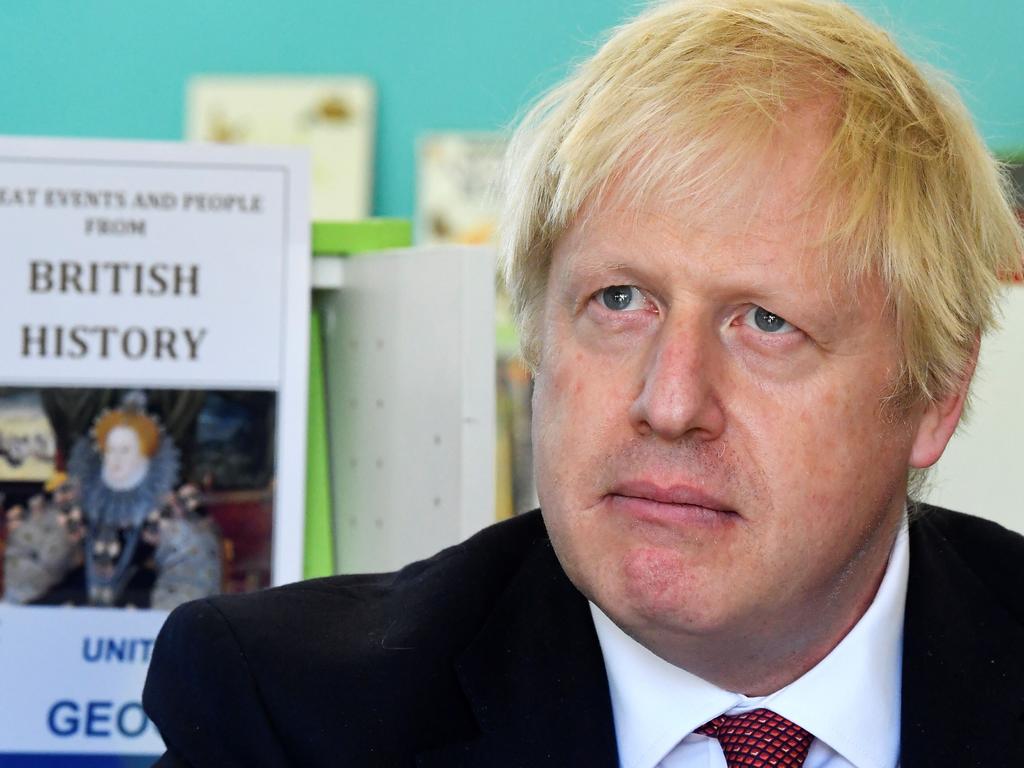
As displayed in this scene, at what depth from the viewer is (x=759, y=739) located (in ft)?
3.77

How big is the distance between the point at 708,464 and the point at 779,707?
0.82 feet

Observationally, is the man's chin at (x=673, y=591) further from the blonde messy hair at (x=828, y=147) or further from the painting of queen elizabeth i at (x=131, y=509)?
the painting of queen elizabeth i at (x=131, y=509)

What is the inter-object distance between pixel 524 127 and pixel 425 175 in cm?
315

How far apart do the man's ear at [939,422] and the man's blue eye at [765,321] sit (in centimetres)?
20

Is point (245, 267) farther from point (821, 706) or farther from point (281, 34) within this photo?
point (281, 34)

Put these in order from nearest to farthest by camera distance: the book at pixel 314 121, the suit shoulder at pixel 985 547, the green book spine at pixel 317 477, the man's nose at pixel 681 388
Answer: the man's nose at pixel 681 388, the suit shoulder at pixel 985 547, the green book spine at pixel 317 477, the book at pixel 314 121

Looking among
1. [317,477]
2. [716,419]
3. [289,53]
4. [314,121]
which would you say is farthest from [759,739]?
[289,53]

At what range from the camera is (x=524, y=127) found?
1286mm

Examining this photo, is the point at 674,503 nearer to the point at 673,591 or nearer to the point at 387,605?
the point at 673,591

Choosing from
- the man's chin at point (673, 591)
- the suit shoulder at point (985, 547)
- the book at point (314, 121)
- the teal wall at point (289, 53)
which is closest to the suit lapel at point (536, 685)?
the man's chin at point (673, 591)

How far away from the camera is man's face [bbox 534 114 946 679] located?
3.47 ft

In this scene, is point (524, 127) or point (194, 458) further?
point (194, 458)

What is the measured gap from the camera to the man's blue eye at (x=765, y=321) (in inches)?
42.9

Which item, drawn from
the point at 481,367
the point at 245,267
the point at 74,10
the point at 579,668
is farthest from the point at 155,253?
the point at 74,10
